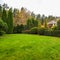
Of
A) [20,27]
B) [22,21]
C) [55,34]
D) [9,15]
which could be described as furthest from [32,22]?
[55,34]

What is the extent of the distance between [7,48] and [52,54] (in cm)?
321

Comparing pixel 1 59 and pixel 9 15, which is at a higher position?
pixel 9 15

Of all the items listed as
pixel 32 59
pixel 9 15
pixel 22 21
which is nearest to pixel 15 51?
pixel 32 59

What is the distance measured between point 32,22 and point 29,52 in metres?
26.8

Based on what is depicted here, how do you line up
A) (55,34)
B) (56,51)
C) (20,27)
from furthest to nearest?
(20,27)
(55,34)
(56,51)

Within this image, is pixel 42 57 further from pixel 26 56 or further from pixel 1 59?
pixel 1 59

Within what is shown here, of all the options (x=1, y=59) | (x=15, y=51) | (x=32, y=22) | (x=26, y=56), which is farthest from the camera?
(x=32, y=22)

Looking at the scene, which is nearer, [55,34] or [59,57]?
[59,57]

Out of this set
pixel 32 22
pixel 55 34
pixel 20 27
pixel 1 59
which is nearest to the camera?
pixel 1 59

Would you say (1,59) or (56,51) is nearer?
(1,59)

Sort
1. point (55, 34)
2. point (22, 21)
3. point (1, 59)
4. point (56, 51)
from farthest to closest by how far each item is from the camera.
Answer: point (22, 21)
point (55, 34)
point (56, 51)
point (1, 59)

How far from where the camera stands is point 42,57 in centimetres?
1037

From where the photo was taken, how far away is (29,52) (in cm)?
1096

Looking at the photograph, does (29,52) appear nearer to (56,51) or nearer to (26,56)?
(26,56)
